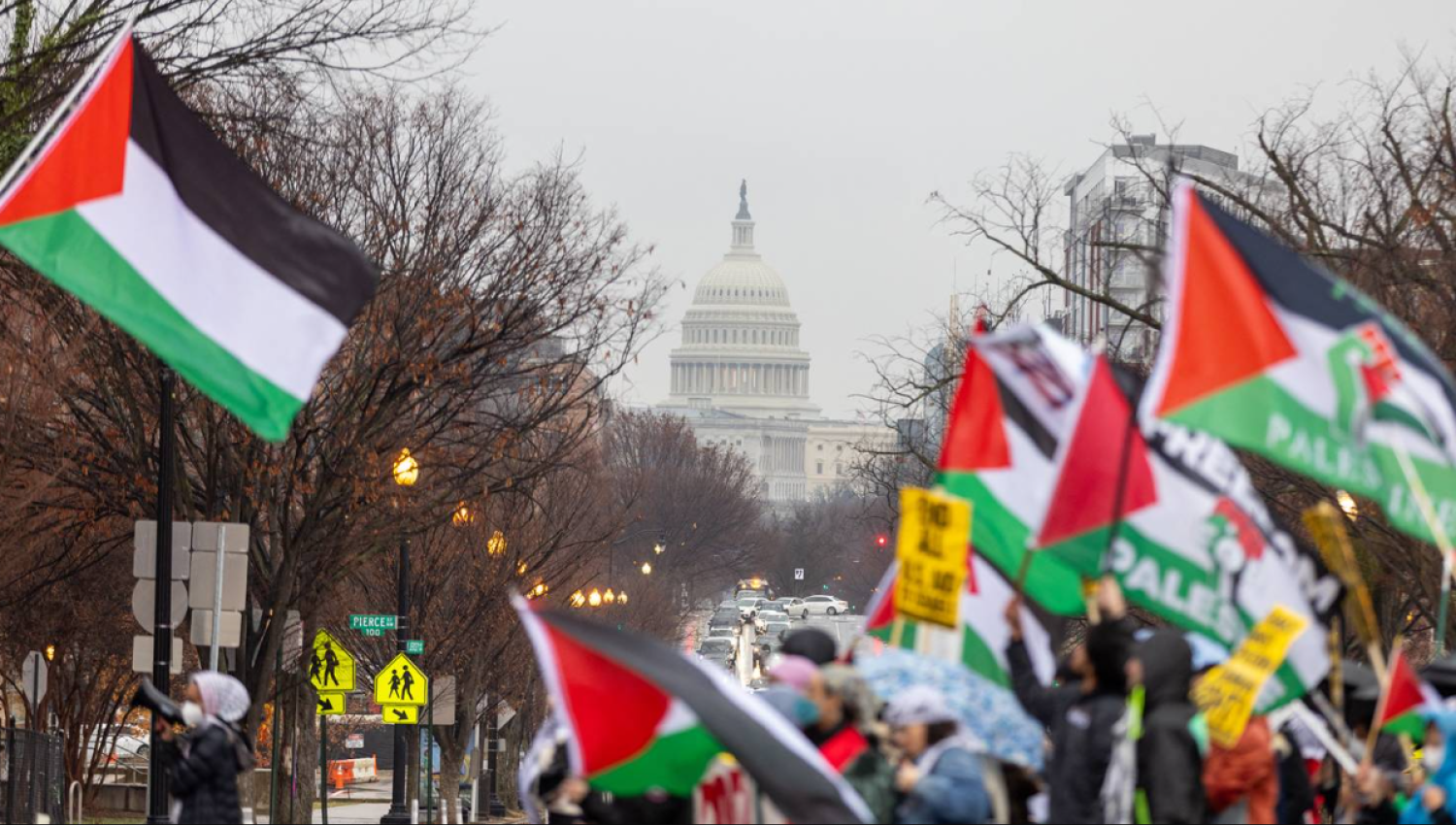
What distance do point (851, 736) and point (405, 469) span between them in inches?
757

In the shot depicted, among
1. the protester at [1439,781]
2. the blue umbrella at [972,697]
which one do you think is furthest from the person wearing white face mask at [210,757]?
the protester at [1439,781]

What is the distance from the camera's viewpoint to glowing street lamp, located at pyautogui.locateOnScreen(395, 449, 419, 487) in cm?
2825

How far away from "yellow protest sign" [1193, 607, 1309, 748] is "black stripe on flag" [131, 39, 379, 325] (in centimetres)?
469

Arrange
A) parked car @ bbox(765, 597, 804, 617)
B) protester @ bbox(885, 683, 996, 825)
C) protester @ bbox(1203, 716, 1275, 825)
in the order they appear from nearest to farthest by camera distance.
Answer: protester @ bbox(885, 683, 996, 825), protester @ bbox(1203, 716, 1275, 825), parked car @ bbox(765, 597, 804, 617)

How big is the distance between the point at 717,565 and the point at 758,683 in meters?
64.5

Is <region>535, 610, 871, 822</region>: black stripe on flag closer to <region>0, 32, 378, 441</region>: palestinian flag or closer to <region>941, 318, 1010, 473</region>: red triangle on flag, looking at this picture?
<region>941, 318, 1010, 473</region>: red triangle on flag

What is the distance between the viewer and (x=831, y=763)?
9.86 metres

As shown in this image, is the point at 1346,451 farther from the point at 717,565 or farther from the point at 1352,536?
the point at 717,565

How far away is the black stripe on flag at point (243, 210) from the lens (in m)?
13.3

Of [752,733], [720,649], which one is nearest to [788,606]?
[720,649]

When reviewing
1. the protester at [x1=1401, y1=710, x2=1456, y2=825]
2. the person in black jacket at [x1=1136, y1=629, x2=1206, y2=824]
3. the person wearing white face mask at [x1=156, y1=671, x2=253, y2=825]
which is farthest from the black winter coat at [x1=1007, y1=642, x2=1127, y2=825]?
the person wearing white face mask at [x1=156, y1=671, x2=253, y2=825]

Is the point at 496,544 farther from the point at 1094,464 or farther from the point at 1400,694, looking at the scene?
the point at 1094,464

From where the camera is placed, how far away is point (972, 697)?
31.5ft

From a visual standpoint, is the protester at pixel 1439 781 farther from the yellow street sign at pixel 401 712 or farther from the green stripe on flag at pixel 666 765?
the yellow street sign at pixel 401 712
